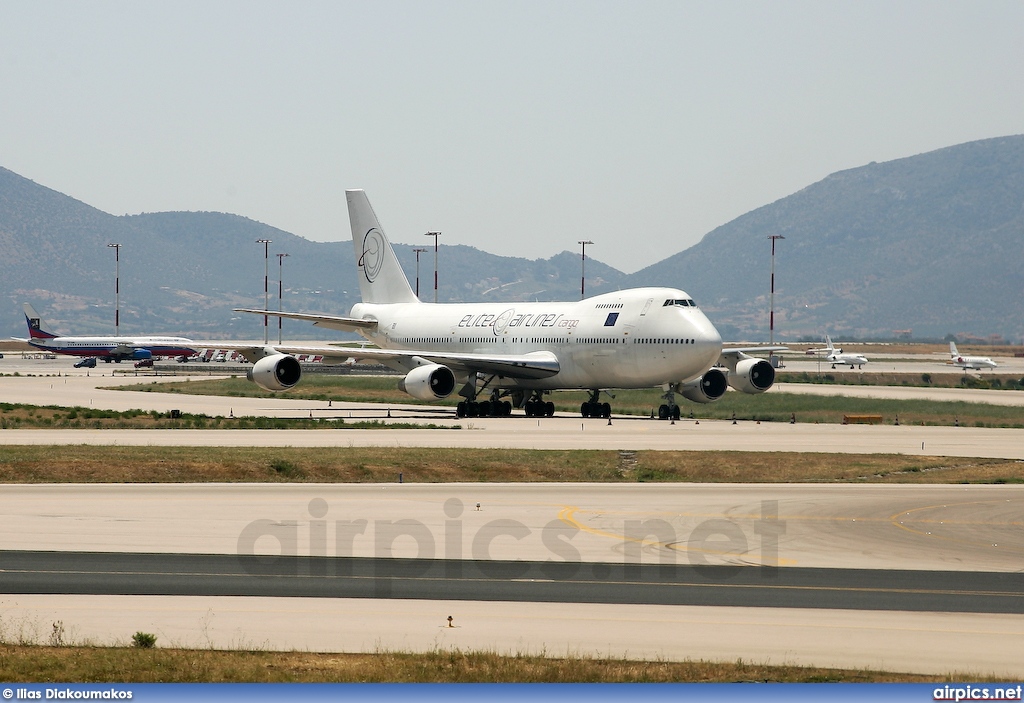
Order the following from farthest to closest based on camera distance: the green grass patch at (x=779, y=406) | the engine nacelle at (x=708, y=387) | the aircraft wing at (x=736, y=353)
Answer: the aircraft wing at (x=736, y=353)
the engine nacelle at (x=708, y=387)
the green grass patch at (x=779, y=406)

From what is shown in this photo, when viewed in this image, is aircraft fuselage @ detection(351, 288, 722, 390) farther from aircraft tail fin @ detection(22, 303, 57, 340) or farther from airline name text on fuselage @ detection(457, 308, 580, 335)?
aircraft tail fin @ detection(22, 303, 57, 340)

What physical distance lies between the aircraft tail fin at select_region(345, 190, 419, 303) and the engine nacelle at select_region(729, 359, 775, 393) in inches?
857

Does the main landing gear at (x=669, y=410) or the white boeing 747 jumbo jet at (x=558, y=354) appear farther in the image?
the main landing gear at (x=669, y=410)

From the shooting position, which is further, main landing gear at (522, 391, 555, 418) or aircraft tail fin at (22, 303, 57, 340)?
aircraft tail fin at (22, 303, 57, 340)

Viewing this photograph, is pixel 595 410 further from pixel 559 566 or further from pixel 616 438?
pixel 559 566

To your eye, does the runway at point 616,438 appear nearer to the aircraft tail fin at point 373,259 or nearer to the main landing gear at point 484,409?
the main landing gear at point 484,409

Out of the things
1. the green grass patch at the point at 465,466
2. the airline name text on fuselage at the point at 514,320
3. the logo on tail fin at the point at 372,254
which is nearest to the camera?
the green grass patch at the point at 465,466

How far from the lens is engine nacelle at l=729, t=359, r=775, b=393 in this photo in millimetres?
61625

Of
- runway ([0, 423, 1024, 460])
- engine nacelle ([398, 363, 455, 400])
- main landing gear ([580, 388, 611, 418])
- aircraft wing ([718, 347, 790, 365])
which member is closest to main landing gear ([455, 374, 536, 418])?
main landing gear ([580, 388, 611, 418])

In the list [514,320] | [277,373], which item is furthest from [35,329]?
[514,320]

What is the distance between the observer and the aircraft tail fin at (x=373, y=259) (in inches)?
2980

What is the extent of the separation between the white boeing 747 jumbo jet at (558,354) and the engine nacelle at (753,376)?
5 cm

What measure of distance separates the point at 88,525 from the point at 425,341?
1761 inches

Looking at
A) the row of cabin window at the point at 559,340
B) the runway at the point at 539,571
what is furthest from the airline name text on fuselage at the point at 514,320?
the runway at the point at 539,571
